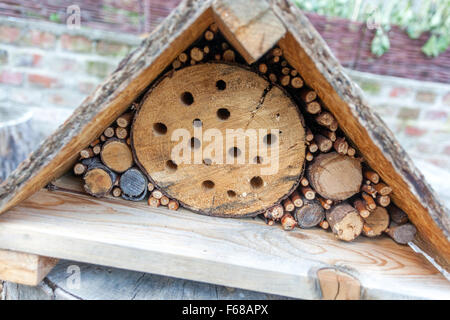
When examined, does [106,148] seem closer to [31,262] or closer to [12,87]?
[31,262]

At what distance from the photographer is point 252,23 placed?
2.23 feet

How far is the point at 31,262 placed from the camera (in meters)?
0.93

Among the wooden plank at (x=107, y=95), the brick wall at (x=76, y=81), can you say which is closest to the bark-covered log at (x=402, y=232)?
the wooden plank at (x=107, y=95)

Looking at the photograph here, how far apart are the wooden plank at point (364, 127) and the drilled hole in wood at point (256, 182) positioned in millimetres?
310

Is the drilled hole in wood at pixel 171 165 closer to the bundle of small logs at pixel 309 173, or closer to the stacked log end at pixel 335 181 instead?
the bundle of small logs at pixel 309 173

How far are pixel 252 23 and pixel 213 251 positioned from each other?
1.98 ft

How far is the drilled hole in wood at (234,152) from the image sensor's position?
1.06 m

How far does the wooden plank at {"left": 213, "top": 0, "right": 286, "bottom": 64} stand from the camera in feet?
2.23

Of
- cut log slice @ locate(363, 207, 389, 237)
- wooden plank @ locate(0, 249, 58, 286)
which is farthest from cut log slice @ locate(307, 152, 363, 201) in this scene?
wooden plank @ locate(0, 249, 58, 286)

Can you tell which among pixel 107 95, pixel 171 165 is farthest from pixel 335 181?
pixel 107 95

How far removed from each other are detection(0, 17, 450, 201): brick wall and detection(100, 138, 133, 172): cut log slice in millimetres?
2039

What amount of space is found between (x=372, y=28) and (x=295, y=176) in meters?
2.63

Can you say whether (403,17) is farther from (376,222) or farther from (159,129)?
(159,129)

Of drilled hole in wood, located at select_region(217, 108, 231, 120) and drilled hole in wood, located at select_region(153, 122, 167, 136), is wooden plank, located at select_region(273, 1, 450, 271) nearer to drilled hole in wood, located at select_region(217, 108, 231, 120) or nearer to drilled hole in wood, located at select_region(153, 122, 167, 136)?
drilled hole in wood, located at select_region(217, 108, 231, 120)
